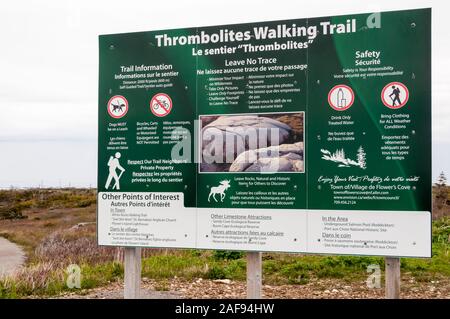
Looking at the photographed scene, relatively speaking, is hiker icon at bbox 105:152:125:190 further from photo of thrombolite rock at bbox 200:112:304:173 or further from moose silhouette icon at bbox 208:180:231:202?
moose silhouette icon at bbox 208:180:231:202

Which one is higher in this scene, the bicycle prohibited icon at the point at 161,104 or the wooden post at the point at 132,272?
the bicycle prohibited icon at the point at 161,104

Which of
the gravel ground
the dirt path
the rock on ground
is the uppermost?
the rock on ground

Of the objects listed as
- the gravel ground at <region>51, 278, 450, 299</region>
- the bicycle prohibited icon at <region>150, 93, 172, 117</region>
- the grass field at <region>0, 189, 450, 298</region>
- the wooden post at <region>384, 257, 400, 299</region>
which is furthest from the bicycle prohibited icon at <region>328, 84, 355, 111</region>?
the grass field at <region>0, 189, 450, 298</region>

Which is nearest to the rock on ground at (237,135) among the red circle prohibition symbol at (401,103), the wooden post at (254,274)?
the red circle prohibition symbol at (401,103)

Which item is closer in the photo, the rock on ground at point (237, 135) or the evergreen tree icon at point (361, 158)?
the evergreen tree icon at point (361, 158)

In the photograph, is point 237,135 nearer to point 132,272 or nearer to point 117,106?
point 117,106

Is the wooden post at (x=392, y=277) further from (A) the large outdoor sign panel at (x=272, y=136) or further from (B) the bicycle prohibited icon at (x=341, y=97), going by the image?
(B) the bicycle prohibited icon at (x=341, y=97)

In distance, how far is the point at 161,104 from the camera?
7934 millimetres

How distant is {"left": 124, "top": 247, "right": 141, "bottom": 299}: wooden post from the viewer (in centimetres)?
827

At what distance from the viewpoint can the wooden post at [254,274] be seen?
7688 millimetres

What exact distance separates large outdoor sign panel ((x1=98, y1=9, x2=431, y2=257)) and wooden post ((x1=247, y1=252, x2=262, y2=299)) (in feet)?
0.98

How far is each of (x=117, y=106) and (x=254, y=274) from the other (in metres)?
2.97

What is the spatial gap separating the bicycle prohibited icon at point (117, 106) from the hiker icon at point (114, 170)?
55 cm

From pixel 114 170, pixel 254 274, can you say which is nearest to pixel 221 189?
pixel 254 274
